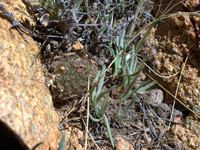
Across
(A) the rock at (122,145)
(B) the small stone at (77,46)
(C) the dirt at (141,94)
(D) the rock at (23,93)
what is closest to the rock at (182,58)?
(C) the dirt at (141,94)

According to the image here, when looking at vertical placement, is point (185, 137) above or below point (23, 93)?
below

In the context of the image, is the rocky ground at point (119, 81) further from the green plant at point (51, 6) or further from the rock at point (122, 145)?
the green plant at point (51, 6)

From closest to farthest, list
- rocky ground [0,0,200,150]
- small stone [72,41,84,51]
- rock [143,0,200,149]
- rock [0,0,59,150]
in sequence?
rock [0,0,59,150]
rocky ground [0,0,200,150]
rock [143,0,200,149]
small stone [72,41,84,51]

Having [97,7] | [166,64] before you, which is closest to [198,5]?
[166,64]

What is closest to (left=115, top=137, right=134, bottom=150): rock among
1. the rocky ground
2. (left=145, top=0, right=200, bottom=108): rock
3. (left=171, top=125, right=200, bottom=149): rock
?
the rocky ground

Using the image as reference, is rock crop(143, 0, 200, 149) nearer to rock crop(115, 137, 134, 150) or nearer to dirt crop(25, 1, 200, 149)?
dirt crop(25, 1, 200, 149)

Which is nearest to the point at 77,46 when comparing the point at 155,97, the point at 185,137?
the point at 155,97

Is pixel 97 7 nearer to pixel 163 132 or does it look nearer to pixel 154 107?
pixel 154 107

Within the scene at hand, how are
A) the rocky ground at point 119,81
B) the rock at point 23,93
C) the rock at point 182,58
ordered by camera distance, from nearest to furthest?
the rock at point 23,93, the rocky ground at point 119,81, the rock at point 182,58

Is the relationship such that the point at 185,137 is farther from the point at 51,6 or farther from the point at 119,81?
the point at 51,6
